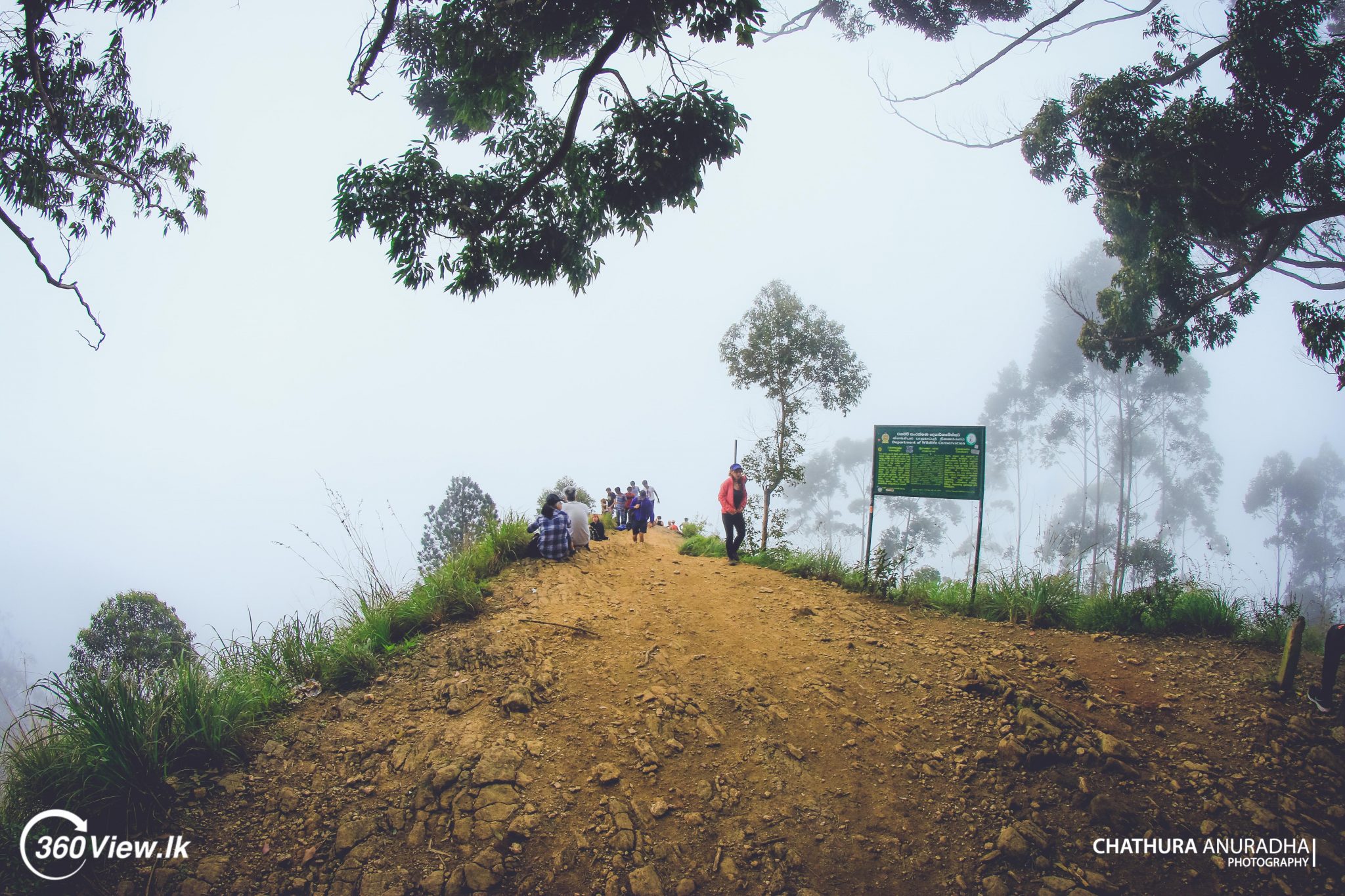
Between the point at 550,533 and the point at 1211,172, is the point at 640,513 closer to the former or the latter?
the point at 550,533

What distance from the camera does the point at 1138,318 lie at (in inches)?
547

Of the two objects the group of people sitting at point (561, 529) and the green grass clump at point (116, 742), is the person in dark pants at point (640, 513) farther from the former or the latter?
the green grass clump at point (116, 742)

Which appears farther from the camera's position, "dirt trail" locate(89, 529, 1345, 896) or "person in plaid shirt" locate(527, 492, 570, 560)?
"person in plaid shirt" locate(527, 492, 570, 560)

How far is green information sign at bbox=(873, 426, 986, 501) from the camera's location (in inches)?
275

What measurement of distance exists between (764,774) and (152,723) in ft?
12.7

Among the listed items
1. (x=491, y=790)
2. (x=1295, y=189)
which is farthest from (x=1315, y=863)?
(x=1295, y=189)

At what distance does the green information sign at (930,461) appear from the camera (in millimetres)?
6980

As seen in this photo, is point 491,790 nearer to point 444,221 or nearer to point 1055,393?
point 444,221

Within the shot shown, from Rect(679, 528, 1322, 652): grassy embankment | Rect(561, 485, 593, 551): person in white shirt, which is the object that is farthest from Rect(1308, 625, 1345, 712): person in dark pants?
Rect(561, 485, 593, 551): person in white shirt

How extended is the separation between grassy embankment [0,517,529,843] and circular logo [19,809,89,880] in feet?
0.15

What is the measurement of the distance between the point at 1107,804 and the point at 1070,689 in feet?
4.61

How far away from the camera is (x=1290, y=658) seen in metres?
4.61

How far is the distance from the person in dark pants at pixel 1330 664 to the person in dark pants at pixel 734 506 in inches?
249

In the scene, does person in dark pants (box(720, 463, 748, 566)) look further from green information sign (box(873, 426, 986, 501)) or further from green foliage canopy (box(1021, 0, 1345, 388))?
green foliage canopy (box(1021, 0, 1345, 388))
